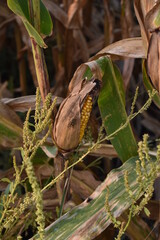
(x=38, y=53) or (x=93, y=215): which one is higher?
(x=38, y=53)

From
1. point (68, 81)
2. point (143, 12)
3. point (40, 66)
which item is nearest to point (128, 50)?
point (143, 12)

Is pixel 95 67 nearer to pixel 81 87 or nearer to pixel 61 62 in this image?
pixel 81 87

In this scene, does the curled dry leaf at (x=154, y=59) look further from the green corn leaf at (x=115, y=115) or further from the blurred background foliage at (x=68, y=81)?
the blurred background foliage at (x=68, y=81)

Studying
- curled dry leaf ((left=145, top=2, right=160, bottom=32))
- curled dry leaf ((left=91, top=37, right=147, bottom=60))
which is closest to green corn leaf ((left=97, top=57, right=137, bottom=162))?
curled dry leaf ((left=91, top=37, right=147, bottom=60))

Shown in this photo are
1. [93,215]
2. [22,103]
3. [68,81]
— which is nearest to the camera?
[93,215]

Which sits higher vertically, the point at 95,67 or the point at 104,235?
the point at 95,67

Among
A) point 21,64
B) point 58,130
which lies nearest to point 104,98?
point 58,130

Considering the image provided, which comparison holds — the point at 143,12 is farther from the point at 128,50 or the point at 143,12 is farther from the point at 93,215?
the point at 93,215
